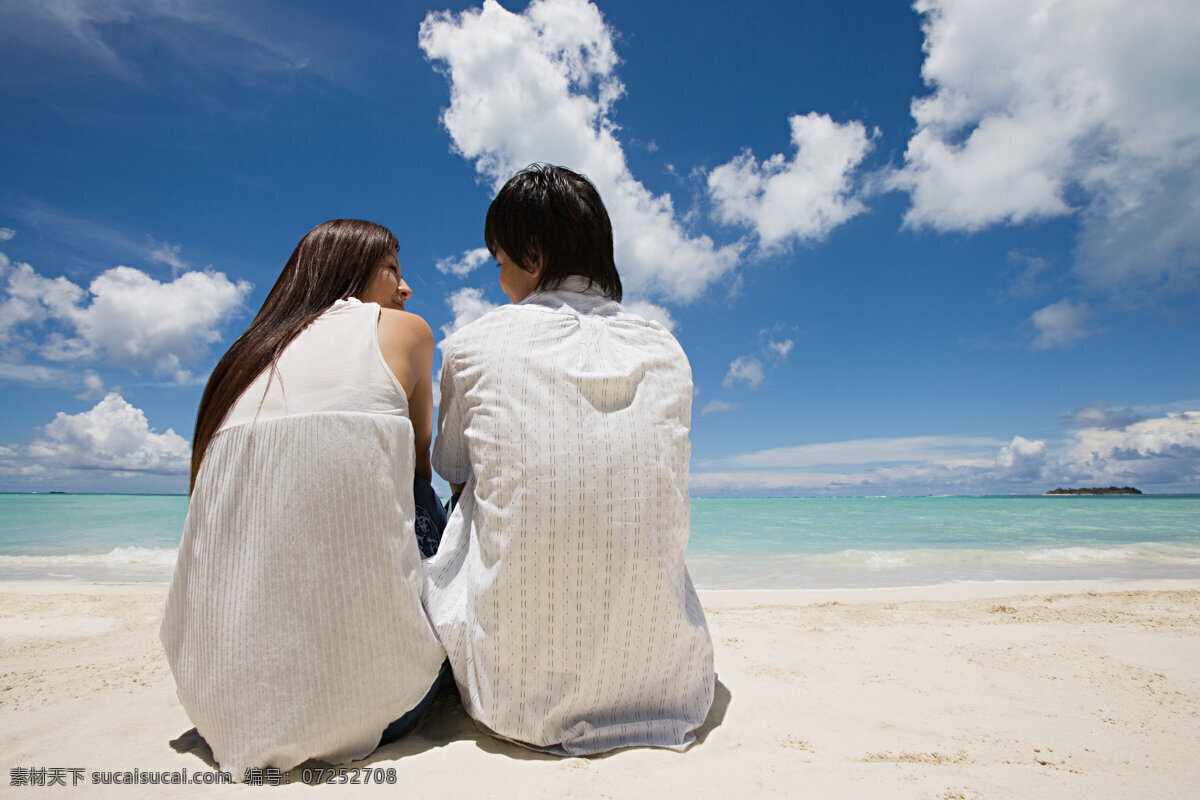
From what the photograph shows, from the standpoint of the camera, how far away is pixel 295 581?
4.51 feet

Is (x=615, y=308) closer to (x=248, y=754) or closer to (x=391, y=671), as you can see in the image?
(x=391, y=671)

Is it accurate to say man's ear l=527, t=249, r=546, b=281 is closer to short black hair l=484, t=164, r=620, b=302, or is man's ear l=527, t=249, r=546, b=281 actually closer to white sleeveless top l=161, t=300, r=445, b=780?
short black hair l=484, t=164, r=620, b=302

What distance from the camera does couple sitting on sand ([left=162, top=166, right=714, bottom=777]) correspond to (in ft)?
4.55

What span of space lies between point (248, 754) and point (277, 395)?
850 mm

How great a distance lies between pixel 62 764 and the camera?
1.54 metres

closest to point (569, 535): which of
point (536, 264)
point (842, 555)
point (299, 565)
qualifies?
point (299, 565)

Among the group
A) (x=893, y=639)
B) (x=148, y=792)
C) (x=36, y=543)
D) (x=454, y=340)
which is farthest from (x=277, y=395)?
(x=36, y=543)

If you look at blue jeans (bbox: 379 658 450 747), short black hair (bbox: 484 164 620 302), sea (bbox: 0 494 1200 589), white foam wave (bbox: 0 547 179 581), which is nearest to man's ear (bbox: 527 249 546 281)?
short black hair (bbox: 484 164 620 302)

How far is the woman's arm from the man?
98mm

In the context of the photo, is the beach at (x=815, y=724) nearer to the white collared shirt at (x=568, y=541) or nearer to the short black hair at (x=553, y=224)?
the white collared shirt at (x=568, y=541)

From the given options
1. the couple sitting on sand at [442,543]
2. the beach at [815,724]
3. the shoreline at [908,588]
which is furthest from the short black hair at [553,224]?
the shoreline at [908,588]

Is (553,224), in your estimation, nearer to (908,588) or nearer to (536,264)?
(536,264)

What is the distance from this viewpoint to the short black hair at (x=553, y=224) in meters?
1.85

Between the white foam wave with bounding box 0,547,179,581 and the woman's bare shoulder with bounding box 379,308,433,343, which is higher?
the woman's bare shoulder with bounding box 379,308,433,343
